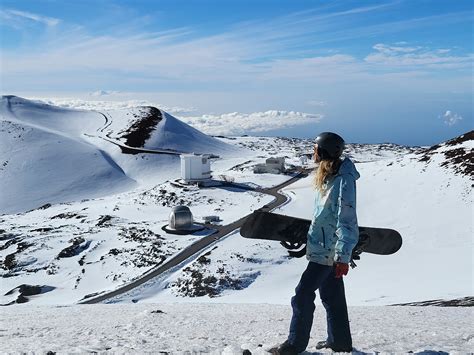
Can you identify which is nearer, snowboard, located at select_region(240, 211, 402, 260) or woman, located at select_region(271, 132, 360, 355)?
woman, located at select_region(271, 132, 360, 355)

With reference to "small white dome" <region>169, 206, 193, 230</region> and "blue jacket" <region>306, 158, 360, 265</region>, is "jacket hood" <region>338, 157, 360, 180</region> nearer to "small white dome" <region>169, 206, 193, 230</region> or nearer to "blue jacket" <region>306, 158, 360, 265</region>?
"blue jacket" <region>306, 158, 360, 265</region>

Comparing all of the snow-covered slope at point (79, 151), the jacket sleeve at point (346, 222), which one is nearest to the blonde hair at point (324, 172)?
the jacket sleeve at point (346, 222)

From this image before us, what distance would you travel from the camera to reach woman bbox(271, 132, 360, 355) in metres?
6.25

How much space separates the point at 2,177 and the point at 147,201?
39459 millimetres

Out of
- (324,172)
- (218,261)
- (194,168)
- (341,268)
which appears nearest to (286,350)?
(341,268)

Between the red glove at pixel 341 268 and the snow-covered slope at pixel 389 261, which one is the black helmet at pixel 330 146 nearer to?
the red glove at pixel 341 268

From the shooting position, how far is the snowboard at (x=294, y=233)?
274 inches

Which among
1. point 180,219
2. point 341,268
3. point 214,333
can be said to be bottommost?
point 214,333

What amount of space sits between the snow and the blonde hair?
96.4 inches

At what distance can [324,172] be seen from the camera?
6.43m

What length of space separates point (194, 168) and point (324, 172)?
60027 millimetres

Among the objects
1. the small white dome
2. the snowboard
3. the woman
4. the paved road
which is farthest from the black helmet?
the small white dome

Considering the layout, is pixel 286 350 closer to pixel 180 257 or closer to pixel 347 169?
pixel 347 169

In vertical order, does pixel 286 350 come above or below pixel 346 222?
below
